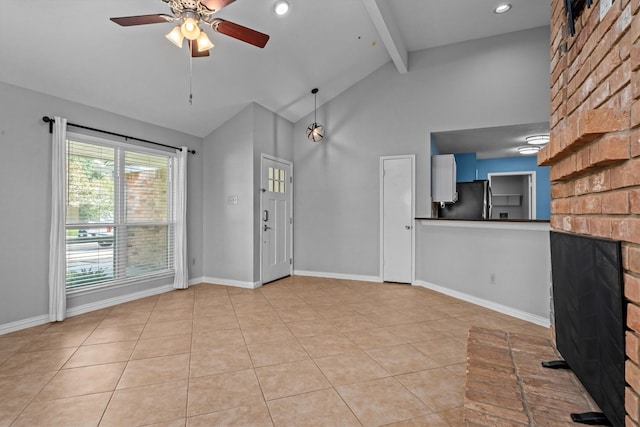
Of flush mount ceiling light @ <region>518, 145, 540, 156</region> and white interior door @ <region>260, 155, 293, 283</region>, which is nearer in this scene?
white interior door @ <region>260, 155, 293, 283</region>

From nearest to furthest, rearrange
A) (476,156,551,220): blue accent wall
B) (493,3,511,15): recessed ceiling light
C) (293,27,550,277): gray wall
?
(493,3,511,15): recessed ceiling light → (293,27,550,277): gray wall → (476,156,551,220): blue accent wall

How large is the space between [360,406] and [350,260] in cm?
363

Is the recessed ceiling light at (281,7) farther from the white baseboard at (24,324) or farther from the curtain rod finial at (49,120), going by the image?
the white baseboard at (24,324)

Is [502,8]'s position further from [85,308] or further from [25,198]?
[85,308]

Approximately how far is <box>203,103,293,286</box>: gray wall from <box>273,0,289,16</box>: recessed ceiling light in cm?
157

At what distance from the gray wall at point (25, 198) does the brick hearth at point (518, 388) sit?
4.02 meters

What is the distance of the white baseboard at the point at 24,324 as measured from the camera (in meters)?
3.04

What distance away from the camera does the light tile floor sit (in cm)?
185

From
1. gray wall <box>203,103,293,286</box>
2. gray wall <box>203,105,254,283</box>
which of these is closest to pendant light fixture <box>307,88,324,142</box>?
gray wall <box>203,103,293,286</box>

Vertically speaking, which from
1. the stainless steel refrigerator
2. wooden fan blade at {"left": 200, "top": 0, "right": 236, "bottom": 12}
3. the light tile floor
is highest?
wooden fan blade at {"left": 200, "top": 0, "right": 236, "bottom": 12}

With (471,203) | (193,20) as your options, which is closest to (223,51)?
(193,20)

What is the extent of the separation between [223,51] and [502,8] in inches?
137

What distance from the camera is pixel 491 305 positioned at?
3852mm

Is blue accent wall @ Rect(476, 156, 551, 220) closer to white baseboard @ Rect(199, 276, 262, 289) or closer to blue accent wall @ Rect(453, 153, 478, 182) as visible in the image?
blue accent wall @ Rect(453, 153, 478, 182)
